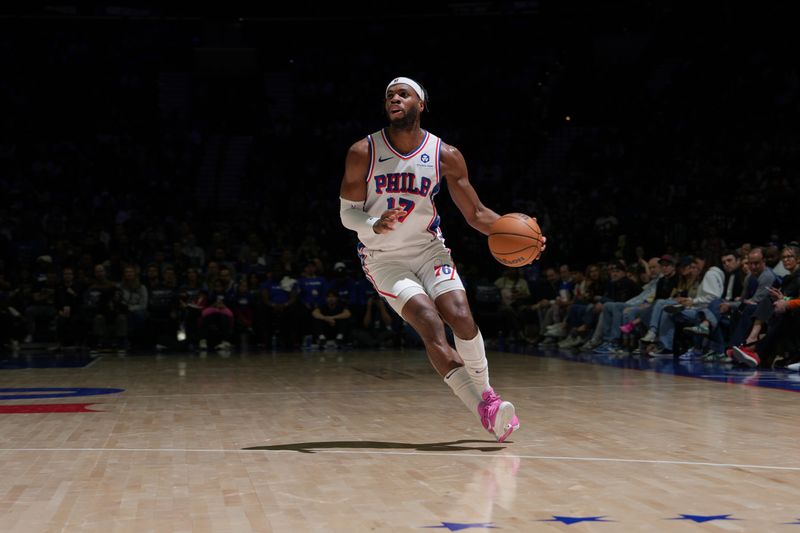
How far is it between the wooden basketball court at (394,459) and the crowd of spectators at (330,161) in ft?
17.6

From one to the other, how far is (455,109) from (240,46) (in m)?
5.66

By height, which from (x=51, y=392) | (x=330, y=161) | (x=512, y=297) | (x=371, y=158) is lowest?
(x=51, y=392)

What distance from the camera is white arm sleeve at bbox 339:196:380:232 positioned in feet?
18.6

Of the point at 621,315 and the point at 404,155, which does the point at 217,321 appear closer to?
the point at 621,315

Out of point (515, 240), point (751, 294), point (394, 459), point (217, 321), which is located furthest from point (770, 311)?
point (217, 321)

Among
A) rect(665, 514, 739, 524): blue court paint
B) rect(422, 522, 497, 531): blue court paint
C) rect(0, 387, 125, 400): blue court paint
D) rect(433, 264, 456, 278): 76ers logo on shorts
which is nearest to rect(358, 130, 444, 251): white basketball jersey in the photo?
rect(433, 264, 456, 278): 76ers logo on shorts

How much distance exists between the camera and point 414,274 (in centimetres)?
593

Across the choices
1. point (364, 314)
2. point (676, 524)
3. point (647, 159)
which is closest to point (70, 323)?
point (364, 314)

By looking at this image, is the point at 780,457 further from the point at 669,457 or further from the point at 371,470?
the point at 371,470

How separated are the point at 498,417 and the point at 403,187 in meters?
1.44

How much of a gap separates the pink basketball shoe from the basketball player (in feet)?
0.10

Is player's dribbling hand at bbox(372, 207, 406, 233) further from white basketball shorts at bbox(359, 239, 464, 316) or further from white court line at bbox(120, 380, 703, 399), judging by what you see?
white court line at bbox(120, 380, 703, 399)

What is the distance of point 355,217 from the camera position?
5758 mm

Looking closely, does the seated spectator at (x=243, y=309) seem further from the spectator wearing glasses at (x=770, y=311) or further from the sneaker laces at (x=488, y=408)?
the sneaker laces at (x=488, y=408)
